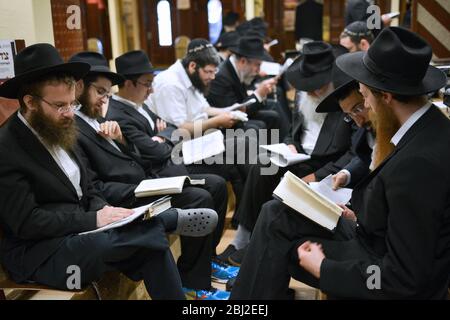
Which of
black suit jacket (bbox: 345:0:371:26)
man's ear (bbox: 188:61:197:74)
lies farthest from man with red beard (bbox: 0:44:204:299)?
black suit jacket (bbox: 345:0:371:26)

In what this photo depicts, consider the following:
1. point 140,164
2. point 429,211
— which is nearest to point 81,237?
point 140,164

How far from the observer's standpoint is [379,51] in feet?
6.55

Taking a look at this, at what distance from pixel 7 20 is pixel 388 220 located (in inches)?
98.7

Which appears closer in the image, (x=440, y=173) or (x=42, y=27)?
(x=440, y=173)

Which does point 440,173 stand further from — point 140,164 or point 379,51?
point 140,164

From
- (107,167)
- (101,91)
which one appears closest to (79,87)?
(101,91)

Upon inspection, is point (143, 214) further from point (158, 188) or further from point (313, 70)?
point (313, 70)

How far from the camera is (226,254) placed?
146 inches

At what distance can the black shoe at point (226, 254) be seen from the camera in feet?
11.9

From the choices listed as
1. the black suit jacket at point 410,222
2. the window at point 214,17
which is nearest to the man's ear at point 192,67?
the black suit jacket at point 410,222

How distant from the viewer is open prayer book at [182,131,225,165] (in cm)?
397

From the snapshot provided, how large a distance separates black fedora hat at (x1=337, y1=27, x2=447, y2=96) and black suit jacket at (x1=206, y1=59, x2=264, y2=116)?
3.24 meters

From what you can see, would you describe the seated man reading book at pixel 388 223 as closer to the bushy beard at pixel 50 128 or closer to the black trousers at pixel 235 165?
the bushy beard at pixel 50 128

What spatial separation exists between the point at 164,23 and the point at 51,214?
8.56 meters
